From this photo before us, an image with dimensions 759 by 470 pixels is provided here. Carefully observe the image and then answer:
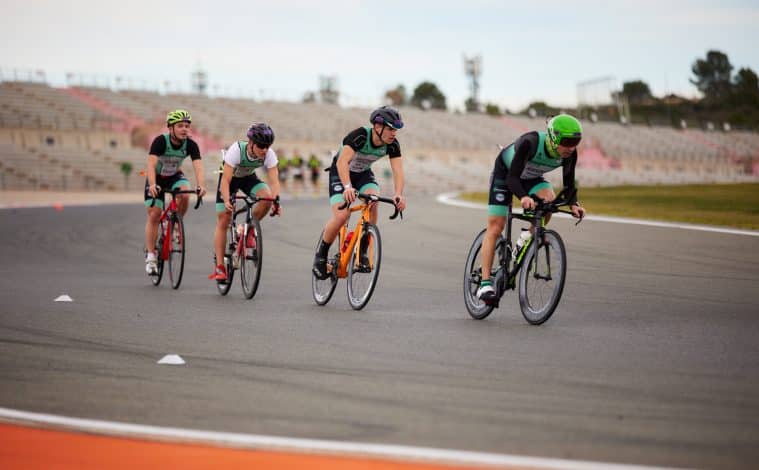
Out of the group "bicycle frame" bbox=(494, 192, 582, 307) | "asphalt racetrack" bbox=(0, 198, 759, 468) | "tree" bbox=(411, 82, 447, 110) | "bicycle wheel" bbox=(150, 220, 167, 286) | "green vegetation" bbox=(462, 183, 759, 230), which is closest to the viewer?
"asphalt racetrack" bbox=(0, 198, 759, 468)

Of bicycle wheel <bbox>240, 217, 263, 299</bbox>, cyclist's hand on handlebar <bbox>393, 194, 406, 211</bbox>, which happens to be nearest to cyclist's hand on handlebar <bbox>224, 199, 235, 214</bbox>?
bicycle wheel <bbox>240, 217, 263, 299</bbox>

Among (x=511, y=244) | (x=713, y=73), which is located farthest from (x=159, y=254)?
(x=713, y=73)

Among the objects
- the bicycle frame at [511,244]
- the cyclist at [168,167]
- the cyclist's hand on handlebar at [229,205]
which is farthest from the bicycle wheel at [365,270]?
the cyclist at [168,167]

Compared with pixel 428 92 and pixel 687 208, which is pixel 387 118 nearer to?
pixel 687 208

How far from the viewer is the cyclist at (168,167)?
433 inches

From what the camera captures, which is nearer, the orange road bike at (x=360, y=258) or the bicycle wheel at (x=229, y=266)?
the orange road bike at (x=360, y=258)

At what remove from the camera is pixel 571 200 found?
26.2ft

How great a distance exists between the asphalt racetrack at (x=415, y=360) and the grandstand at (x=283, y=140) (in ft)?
105

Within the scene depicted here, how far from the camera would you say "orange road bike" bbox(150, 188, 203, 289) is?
1130 cm

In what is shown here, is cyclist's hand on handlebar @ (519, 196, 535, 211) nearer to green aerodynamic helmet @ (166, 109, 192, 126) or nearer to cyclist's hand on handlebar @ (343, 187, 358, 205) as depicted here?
cyclist's hand on handlebar @ (343, 187, 358, 205)

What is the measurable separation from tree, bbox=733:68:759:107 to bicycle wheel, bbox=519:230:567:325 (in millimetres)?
119028

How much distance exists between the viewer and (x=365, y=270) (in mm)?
9227

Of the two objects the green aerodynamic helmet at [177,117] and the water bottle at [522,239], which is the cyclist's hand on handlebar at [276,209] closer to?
the green aerodynamic helmet at [177,117]

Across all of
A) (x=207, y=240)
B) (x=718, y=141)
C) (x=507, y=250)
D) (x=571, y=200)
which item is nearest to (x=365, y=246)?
(x=507, y=250)
